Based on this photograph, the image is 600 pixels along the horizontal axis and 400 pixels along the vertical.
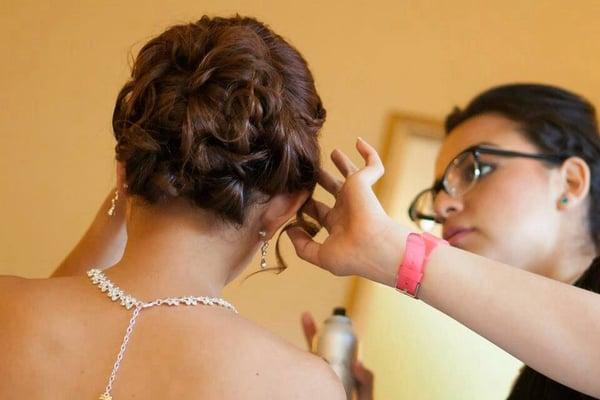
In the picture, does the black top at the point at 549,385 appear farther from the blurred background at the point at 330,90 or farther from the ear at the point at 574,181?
the blurred background at the point at 330,90

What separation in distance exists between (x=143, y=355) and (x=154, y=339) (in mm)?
20

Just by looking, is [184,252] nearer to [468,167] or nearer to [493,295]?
[493,295]

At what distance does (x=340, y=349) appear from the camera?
123cm

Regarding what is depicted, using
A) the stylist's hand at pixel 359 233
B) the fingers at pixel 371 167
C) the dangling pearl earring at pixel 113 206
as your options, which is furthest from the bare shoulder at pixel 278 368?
the dangling pearl earring at pixel 113 206

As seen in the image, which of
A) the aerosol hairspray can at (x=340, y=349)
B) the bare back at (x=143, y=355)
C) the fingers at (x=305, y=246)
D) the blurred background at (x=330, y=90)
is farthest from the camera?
the blurred background at (x=330, y=90)

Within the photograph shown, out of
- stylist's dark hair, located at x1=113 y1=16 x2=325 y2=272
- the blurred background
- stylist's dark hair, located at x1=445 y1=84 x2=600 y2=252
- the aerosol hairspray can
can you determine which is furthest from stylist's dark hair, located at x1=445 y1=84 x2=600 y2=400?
stylist's dark hair, located at x1=113 y1=16 x2=325 y2=272

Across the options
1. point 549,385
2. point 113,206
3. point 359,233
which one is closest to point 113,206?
point 113,206

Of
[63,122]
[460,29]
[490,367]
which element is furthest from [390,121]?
[63,122]

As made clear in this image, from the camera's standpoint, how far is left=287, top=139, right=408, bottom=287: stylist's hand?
81cm

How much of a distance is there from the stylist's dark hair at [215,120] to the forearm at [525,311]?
0.22m

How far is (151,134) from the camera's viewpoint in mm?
744

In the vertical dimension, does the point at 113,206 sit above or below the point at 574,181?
→ below

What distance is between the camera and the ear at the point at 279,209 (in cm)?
82

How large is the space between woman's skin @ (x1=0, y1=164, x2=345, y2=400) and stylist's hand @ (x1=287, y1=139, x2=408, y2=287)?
135 millimetres
